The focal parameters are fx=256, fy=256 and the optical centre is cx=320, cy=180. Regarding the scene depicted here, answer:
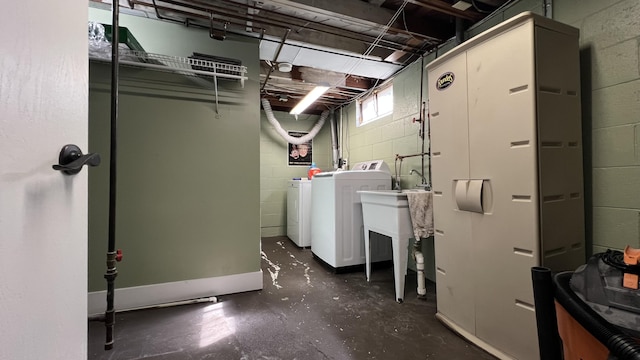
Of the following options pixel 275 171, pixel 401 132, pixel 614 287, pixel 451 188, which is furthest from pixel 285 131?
pixel 614 287

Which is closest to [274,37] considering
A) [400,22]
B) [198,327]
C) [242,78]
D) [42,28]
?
[242,78]

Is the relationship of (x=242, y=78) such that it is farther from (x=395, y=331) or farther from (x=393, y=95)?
(x=395, y=331)

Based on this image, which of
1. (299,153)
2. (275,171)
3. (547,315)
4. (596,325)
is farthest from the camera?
(299,153)

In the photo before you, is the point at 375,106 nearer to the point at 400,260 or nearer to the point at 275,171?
the point at 275,171

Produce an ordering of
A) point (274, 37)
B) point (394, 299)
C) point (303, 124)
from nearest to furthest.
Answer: point (394, 299) → point (274, 37) → point (303, 124)

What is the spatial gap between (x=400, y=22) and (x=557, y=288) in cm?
217

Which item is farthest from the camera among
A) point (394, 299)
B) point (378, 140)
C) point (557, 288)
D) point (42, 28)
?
point (378, 140)

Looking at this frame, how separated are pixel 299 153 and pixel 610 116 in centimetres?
392

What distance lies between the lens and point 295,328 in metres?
1.77

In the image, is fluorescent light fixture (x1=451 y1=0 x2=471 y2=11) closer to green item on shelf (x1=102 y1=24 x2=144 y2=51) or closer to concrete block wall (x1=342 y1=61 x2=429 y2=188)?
concrete block wall (x1=342 y1=61 x2=429 y2=188)

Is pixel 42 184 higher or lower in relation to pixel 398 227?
higher

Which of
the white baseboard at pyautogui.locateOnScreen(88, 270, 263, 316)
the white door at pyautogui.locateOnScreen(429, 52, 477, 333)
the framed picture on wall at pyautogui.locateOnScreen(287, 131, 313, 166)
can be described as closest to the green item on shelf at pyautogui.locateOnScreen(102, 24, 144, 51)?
the white baseboard at pyautogui.locateOnScreen(88, 270, 263, 316)

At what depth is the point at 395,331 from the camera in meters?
1.72

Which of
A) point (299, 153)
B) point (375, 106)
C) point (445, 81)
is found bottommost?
point (299, 153)
